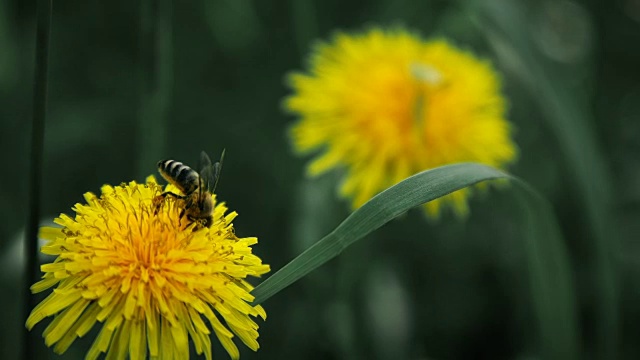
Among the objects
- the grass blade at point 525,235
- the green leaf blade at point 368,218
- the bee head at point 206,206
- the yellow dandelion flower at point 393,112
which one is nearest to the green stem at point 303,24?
the yellow dandelion flower at point 393,112

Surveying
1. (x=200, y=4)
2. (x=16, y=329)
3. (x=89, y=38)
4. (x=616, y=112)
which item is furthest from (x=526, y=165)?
(x=16, y=329)

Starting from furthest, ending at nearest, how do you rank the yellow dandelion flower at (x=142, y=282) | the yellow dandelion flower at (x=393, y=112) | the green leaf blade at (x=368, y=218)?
the yellow dandelion flower at (x=393, y=112)
the green leaf blade at (x=368, y=218)
the yellow dandelion flower at (x=142, y=282)

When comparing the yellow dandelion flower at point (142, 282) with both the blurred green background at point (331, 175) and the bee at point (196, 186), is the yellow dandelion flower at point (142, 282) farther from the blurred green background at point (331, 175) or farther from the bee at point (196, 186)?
the blurred green background at point (331, 175)

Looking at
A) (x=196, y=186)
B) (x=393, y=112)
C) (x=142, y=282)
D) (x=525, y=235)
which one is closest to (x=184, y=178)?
(x=196, y=186)

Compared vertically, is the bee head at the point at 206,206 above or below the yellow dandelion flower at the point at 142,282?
above

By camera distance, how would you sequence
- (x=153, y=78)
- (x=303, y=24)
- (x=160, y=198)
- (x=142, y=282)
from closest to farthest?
(x=142, y=282) → (x=160, y=198) → (x=153, y=78) → (x=303, y=24)

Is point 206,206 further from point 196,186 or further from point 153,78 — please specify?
point 153,78

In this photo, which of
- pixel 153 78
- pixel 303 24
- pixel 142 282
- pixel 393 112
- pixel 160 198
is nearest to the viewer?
pixel 142 282
